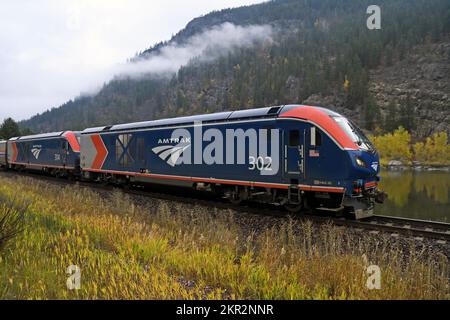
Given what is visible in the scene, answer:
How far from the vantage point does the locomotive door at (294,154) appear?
11434 millimetres

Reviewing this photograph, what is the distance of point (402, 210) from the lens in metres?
20.8

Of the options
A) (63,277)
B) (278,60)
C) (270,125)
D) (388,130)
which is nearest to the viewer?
(63,277)

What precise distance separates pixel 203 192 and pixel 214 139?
2.66 meters

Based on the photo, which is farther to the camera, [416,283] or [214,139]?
[214,139]

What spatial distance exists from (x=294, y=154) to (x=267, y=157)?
1.05m

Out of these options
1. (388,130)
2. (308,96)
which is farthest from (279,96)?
(388,130)

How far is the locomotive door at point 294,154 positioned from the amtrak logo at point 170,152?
5050mm

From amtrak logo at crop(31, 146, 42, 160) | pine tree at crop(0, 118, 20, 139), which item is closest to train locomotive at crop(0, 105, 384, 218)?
amtrak logo at crop(31, 146, 42, 160)

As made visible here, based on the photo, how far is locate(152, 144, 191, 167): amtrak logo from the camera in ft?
51.2

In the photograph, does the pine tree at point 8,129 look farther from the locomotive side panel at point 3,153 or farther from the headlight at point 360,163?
the headlight at point 360,163

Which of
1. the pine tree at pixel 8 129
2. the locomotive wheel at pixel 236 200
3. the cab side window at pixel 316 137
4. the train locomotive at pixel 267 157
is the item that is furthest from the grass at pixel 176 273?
the pine tree at pixel 8 129

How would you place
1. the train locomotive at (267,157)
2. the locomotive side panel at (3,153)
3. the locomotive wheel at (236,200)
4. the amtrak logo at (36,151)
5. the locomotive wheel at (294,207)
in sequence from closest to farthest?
the train locomotive at (267,157) < the locomotive wheel at (294,207) < the locomotive wheel at (236,200) < the amtrak logo at (36,151) < the locomotive side panel at (3,153)

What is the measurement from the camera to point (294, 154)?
1161cm

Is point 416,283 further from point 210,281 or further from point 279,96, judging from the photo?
point 279,96
